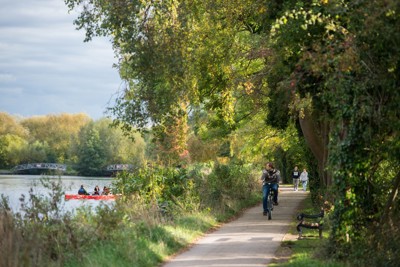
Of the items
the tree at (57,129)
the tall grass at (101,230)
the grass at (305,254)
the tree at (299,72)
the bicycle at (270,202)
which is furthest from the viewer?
the tree at (57,129)

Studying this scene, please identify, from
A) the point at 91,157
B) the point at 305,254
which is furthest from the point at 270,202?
Result: the point at 91,157

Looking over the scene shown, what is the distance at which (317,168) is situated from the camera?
31.8m

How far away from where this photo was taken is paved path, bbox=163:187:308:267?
16938 millimetres

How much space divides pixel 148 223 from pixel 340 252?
5936mm

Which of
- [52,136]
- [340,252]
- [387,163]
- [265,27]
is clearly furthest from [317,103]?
[52,136]

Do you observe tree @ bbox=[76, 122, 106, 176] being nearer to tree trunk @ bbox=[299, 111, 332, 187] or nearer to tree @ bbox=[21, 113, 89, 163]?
tree @ bbox=[21, 113, 89, 163]

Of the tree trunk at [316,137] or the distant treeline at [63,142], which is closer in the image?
the tree trunk at [316,137]

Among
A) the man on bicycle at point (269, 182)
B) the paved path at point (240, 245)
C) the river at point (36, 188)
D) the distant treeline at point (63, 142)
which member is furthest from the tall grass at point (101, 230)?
the distant treeline at point (63, 142)

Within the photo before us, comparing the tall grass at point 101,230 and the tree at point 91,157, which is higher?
the tree at point 91,157

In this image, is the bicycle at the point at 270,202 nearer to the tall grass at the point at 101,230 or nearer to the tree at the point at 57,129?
the tall grass at the point at 101,230

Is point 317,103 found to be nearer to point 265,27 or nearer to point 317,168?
point 265,27

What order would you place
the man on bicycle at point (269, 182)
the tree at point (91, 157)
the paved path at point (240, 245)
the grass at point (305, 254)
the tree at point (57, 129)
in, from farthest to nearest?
the tree at point (57, 129) → the tree at point (91, 157) → the man on bicycle at point (269, 182) → the paved path at point (240, 245) → the grass at point (305, 254)

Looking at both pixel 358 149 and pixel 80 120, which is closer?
pixel 358 149

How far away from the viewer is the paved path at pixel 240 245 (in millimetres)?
16938
